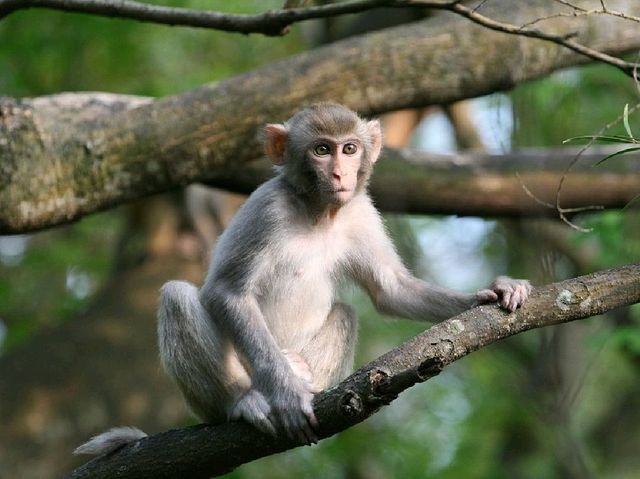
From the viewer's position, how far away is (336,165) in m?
6.63

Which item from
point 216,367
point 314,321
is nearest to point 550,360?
point 314,321

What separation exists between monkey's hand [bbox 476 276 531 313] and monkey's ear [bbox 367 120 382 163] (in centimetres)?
181

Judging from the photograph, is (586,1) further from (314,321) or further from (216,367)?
(216,367)

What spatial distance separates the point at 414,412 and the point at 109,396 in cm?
813

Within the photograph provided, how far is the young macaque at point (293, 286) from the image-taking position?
20.9 ft

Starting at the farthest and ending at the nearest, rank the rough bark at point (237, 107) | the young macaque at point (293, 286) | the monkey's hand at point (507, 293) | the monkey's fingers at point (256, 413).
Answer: the rough bark at point (237, 107), the young macaque at point (293, 286), the monkey's fingers at point (256, 413), the monkey's hand at point (507, 293)

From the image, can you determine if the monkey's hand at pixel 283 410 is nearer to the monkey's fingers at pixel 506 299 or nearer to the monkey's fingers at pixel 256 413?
the monkey's fingers at pixel 256 413

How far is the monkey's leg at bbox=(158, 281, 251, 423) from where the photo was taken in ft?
20.9

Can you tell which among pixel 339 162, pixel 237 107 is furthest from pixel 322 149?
pixel 237 107

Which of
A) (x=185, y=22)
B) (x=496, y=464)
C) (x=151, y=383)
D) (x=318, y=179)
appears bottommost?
(x=496, y=464)

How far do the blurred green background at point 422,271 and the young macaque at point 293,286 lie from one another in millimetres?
1880

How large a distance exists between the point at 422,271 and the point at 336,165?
11.9 feet

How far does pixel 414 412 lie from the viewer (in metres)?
18.1

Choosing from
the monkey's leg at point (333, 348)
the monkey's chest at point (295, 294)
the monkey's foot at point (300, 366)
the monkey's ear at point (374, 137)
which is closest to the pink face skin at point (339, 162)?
the monkey's ear at point (374, 137)
